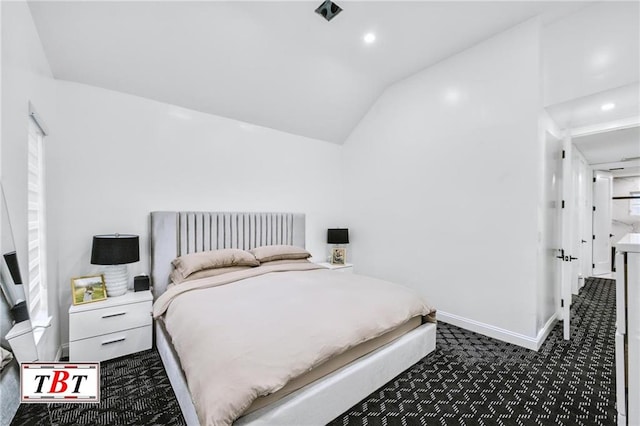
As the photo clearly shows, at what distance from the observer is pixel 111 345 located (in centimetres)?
248

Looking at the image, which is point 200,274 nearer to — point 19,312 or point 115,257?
point 115,257

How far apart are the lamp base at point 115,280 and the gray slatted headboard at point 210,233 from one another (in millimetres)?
300

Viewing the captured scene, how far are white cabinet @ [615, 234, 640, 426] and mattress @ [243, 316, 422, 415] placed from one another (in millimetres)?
1242

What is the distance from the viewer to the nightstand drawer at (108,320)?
2334mm

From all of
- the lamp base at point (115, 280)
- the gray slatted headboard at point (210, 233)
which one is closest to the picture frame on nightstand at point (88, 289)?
the lamp base at point (115, 280)

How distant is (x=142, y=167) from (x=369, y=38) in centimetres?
287

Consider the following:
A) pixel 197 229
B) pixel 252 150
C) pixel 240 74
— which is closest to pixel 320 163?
pixel 252 150

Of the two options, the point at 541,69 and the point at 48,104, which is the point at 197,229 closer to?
the point at 48,104

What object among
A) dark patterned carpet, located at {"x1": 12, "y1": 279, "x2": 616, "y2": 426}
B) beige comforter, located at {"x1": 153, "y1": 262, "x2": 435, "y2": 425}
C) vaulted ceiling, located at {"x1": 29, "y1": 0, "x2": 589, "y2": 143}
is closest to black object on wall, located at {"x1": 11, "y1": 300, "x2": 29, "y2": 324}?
beige comforter, located at {"x1": 153, "y1": 262, "x2": 435, "y2": 425}

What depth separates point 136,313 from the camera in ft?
8.52

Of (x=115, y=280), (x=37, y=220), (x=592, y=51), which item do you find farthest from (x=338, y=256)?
(x=592, y=51)

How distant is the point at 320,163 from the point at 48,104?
3283 mm

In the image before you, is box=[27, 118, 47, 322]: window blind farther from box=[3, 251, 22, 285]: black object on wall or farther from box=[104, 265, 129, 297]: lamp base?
box=[3, 251, 22, 285]: black object on wall

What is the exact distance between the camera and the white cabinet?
1.17 metres
